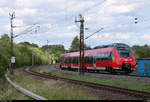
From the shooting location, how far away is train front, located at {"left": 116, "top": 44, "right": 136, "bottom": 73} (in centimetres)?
2773

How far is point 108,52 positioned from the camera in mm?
29031

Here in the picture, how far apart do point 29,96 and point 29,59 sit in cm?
7476

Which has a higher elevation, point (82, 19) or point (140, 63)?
point (82, 19)

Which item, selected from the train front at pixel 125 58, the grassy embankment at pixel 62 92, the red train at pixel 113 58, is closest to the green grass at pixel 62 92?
the grassy embankment at pixel 62 92


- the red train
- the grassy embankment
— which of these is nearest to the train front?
the red train

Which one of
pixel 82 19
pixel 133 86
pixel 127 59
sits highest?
pixel 82 19

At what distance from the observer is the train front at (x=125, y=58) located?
1092 inches

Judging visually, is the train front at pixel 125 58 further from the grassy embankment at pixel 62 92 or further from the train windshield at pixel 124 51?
the grassy embankment at pixel 62 92

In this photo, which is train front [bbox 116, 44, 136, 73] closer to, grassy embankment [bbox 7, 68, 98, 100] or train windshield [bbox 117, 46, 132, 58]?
train windshield [bbox 117, 46, 132, 58]

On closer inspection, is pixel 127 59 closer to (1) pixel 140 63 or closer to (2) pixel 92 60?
(1) pixel 140 63

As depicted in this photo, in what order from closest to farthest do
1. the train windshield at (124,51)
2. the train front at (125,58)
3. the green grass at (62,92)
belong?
1. the green grass at (62,92)
2. the train front at (125,58)
3. the train windshield at (124,51)

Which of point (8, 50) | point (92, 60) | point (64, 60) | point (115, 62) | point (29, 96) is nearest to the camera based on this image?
point (29, 96)

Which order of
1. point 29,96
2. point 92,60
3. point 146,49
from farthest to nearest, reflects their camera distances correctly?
point 146,49
point 92,60
point 29,96

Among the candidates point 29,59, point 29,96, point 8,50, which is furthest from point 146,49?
point 29,96
